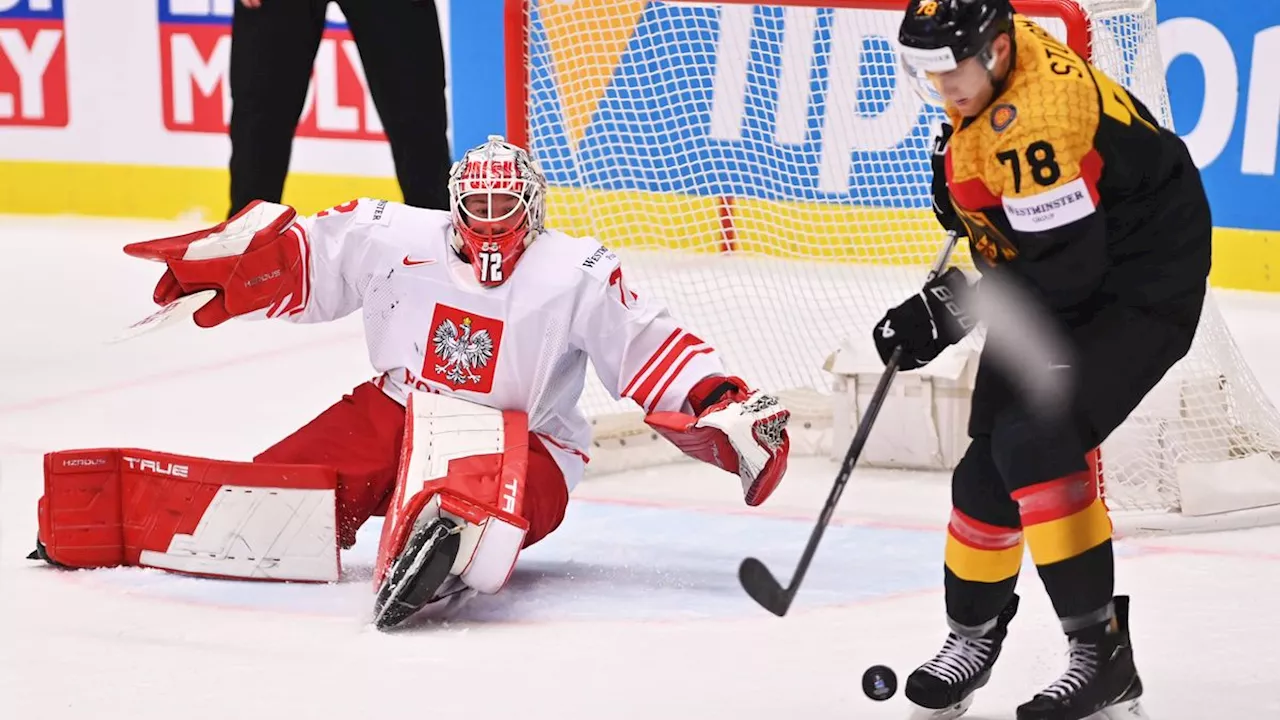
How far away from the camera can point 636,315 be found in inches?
121

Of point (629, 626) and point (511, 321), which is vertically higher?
point (511, 321)

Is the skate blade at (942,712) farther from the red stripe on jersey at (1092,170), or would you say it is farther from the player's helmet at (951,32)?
the player's helmet at (951,32)

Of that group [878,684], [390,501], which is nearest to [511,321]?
[390,501]

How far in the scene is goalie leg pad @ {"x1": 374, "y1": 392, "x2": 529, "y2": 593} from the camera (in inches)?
112

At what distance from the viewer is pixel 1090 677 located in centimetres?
228

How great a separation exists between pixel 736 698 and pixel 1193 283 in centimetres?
83

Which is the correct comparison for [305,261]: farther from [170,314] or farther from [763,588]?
[763,588]

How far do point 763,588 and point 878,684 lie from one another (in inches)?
7.7

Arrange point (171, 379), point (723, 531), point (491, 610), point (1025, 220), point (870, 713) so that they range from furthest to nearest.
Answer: point (171, 379)
point (723, 531)
point (491, 610)
point (870, 713)
point (1025, 220)

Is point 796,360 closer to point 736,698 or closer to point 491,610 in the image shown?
point 491,610

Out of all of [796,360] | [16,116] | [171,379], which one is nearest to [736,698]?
[796,360]

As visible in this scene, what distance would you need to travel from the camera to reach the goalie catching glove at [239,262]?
3.08 metres

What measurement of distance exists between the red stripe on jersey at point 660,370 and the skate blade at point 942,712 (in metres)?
0.80

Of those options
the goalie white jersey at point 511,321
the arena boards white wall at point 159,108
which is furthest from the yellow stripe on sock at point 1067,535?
the arena boards white wall at point 159,108
